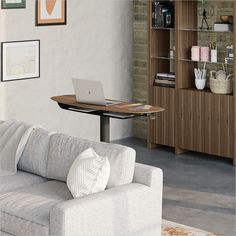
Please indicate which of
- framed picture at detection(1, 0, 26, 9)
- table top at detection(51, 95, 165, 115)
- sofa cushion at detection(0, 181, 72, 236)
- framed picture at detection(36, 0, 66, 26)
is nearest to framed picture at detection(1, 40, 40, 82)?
framed picture at detection(36, 0, 66, 26)

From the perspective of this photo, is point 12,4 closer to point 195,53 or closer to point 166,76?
point 166,76

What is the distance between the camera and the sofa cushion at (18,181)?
5875 mm

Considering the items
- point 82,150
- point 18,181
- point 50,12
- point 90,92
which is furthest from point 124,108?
point 50,12

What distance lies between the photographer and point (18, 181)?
5980 millimetres

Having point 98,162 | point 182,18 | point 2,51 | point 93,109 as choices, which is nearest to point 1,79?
point 2,51

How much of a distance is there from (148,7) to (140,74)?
1135 mm

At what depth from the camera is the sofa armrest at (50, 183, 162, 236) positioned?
4883mm

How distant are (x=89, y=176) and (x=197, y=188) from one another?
90.9 inches

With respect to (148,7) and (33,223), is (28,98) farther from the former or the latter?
(33,223)

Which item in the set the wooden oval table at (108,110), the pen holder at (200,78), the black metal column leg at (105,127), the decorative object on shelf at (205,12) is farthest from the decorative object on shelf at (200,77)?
the black metal column leg at (105,127)

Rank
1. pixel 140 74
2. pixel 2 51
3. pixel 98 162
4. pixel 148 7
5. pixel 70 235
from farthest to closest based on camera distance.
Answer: pixel 140 74 < pixel 148 7 < pixel 2 51 < pixel 98 162 < pixel 70 235

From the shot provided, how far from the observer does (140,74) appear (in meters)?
9.69

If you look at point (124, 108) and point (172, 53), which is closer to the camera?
point (124, 108)

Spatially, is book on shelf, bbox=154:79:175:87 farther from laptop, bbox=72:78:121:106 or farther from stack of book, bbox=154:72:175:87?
laptop, bbox=72:78:121:106
